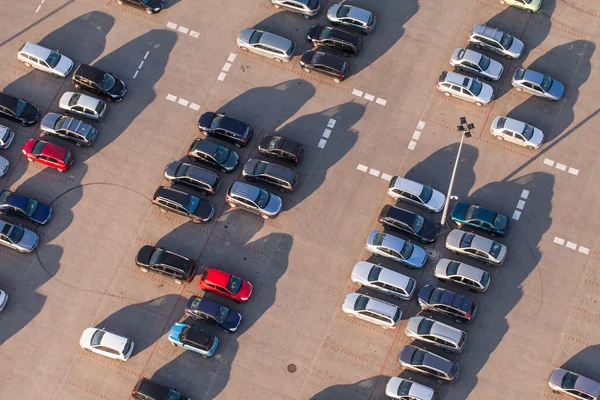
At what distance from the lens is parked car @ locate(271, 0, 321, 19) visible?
75625 mm

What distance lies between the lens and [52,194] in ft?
236

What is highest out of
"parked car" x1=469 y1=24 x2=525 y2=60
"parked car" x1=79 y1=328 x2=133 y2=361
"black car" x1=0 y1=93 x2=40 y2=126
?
"parked car" x1=469 y1=24 x2=525 y2=60

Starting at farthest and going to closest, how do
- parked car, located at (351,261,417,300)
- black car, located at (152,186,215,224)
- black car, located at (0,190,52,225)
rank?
black car, located at (0,190,52,225) → black car, located at (152,186,215,224) → parked car, located at (351,261,417,300)

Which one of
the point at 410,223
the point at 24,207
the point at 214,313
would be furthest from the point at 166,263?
the point at 410,223

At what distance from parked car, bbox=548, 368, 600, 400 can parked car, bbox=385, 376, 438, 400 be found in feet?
30.8

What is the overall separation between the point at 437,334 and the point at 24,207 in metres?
35.1

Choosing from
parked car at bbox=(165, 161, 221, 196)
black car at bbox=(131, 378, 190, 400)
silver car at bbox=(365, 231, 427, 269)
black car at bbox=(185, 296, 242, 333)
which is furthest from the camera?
parked car at bbox=(165, 161, 221, 196)

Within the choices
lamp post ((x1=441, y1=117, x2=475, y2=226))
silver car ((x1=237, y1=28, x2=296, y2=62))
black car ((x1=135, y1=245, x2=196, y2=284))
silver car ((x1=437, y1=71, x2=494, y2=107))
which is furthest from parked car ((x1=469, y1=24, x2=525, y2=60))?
black car ((x1=135, y1=245, x2=196, y2=284))

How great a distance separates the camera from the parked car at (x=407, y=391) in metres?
64.9

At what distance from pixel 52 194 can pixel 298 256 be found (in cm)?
2167

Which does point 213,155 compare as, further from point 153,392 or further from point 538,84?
point 538,84

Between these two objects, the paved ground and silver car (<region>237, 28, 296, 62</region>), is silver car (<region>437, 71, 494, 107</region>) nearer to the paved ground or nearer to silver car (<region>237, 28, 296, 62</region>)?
the paved ground

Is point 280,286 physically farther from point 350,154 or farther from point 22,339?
point 22,339

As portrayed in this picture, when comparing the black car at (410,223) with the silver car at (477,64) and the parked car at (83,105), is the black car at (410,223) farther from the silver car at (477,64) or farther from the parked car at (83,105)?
the parked car at (83,105)
